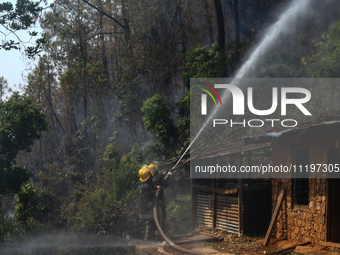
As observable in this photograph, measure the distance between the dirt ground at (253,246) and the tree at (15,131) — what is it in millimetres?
15036

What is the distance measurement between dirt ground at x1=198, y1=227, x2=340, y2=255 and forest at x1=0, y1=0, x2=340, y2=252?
439 centimetres

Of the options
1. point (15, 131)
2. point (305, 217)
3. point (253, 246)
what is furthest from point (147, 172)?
point (15, 131)

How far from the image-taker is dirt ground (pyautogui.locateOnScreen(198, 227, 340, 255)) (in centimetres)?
916

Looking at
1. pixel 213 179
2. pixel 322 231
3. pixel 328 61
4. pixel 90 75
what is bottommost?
pixel 322 231

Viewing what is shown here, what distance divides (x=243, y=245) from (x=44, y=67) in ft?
131

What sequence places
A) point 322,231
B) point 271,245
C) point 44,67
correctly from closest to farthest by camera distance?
point 322,231
point 271,245
point 44,67

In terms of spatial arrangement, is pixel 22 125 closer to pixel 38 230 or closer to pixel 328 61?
pixel 38 230

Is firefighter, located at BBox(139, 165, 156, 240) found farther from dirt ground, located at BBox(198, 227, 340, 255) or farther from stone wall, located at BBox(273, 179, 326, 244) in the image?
stone wall, located at BBox(273, 179, 326, 244)

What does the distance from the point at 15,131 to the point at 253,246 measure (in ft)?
60.4

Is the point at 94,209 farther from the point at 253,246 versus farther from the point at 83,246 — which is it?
the point at 253,246

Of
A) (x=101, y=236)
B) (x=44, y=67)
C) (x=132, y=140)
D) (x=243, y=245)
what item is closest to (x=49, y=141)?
(x=44, y=67)

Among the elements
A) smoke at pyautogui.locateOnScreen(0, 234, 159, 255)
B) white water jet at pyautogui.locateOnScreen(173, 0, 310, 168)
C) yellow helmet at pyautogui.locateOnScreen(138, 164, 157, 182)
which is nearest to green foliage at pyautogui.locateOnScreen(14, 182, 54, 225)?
smoke at pyautogui.locateOnScreen(0, 234, 159, 255)

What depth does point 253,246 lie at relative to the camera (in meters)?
10.9

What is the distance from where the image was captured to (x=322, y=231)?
373 inches
